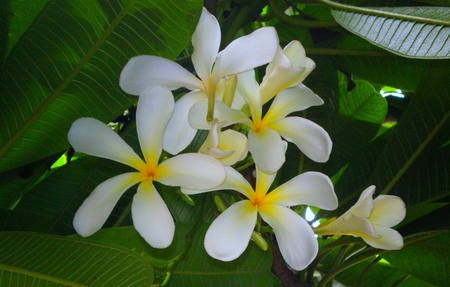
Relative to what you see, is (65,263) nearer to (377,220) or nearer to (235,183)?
(235,183)

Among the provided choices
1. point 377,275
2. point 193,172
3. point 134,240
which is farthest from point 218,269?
point 377,275

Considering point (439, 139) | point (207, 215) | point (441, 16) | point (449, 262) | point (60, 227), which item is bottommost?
point (60, 227)

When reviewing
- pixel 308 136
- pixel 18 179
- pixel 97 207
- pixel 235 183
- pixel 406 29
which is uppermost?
pixel 406 29

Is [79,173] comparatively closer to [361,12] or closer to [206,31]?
[206,31]

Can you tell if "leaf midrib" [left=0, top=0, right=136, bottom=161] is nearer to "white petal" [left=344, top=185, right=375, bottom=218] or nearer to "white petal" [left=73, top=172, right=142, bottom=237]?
"white petal" [left=73, top=172, right=142, bottom=237]

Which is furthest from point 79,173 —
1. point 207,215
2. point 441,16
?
point 441,16

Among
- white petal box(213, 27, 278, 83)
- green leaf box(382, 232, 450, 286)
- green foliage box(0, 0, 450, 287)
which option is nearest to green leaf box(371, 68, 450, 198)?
green foliage box(0, 0, 450, 287)

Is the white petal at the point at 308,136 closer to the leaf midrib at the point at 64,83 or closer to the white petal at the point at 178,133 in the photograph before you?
the white petal at the point at 178,133
